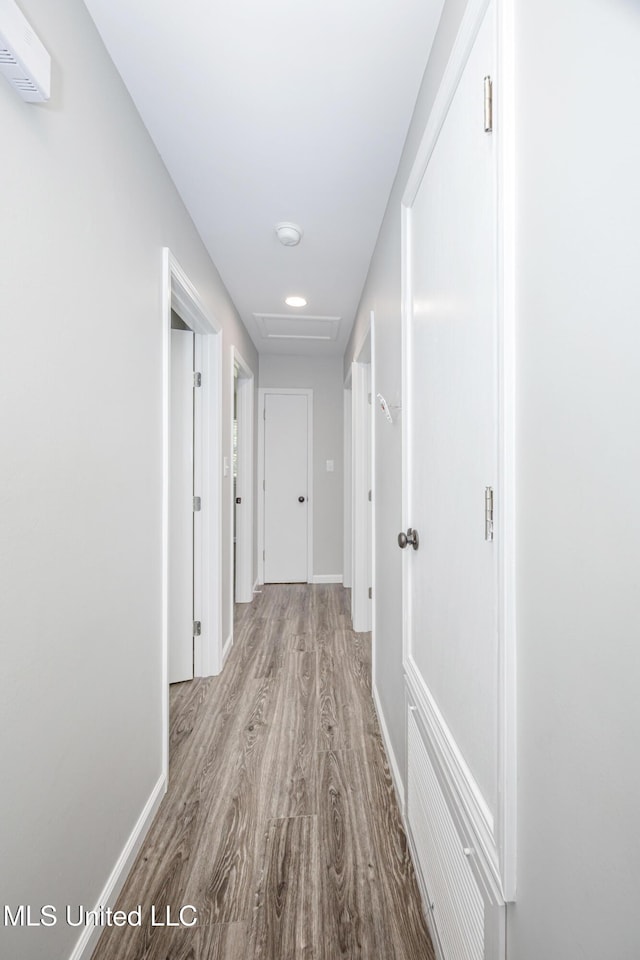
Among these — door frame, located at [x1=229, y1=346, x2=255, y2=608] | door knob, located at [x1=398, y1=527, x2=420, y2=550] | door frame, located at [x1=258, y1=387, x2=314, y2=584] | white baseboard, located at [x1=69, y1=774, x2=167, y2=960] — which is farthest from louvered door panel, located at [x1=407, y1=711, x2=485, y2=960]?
door frame, located at [x1=258, y1=387, x2=314, y2=584]

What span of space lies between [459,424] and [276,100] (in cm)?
127

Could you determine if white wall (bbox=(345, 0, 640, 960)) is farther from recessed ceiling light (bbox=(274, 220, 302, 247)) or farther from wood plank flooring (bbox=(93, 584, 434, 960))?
recessed ceiling light (bbox=(274, 220, 302, 247))

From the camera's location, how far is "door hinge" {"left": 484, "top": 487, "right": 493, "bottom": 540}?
2.59 ft

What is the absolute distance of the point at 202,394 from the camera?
2533 mm

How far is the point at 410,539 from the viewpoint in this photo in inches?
54.4

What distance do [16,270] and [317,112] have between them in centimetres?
116

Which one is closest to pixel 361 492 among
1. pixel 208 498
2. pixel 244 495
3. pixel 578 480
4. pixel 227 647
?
pixel 208 498

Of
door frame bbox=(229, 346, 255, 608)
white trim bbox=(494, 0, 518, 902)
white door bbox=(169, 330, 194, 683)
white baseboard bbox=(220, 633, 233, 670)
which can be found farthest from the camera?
door frame bbox=(229, 346, 255, 608)

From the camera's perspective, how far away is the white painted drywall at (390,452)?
153cm

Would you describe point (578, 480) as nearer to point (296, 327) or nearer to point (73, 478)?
point (73, 478)

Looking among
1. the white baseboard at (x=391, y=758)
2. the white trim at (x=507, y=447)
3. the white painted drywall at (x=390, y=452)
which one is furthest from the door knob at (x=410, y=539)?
Answer: the white baseboard at (x=391, y=758)

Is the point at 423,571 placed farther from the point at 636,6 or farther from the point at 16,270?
the point at 16,270

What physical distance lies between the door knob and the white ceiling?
1407mm

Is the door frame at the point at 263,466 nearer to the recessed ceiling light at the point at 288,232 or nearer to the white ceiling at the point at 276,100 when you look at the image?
the white ceiling at the point at 276,100
